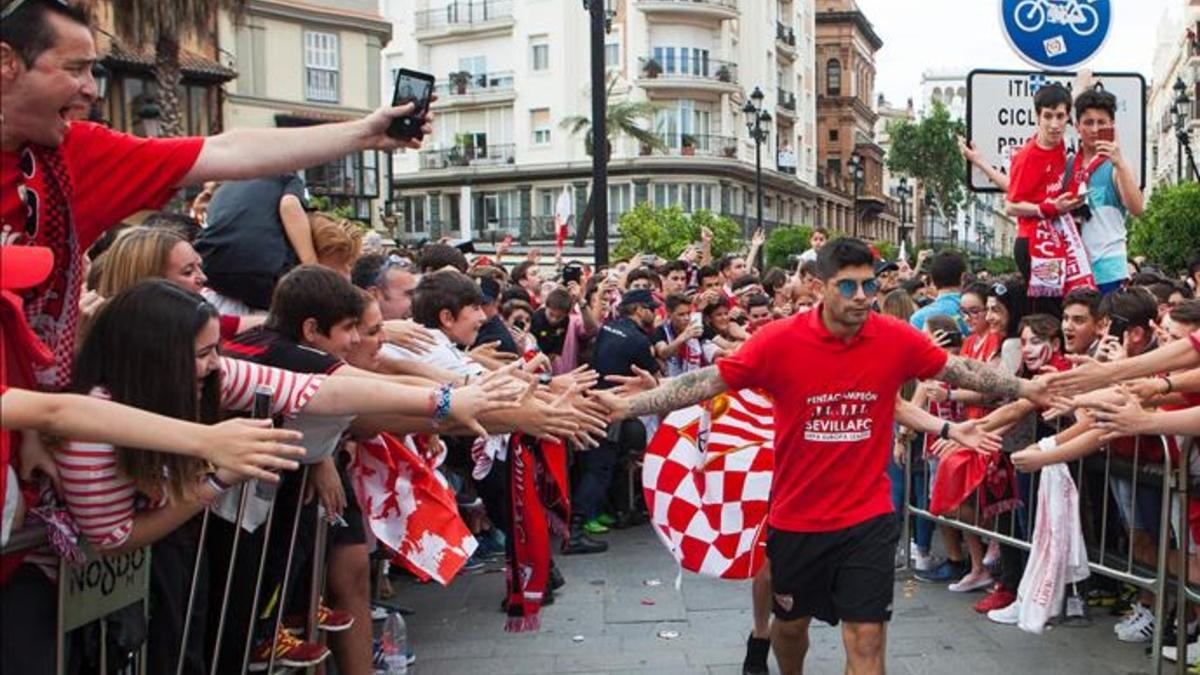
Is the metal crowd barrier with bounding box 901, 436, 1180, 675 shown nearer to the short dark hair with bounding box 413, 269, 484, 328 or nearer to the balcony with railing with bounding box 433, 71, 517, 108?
the short dark hair with bounding box 413, 269, 484, 328

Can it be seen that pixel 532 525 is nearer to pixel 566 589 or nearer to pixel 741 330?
pixel 566 589

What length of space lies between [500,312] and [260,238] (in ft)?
13.3

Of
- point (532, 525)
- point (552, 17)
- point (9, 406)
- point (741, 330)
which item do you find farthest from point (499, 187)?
point (9, 406)

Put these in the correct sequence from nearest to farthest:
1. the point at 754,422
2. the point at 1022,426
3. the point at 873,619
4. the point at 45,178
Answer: the point at 45,178
the point at 873,619
the point at 754,422
the point at 1022,426

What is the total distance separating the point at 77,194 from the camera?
3.24m

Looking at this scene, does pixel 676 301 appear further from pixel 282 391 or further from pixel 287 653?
pixel 282 391

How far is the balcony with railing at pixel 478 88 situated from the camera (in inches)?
2265

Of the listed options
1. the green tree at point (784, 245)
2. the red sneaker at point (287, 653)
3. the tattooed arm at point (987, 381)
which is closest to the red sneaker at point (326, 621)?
the red sneaker at point (287, 653)

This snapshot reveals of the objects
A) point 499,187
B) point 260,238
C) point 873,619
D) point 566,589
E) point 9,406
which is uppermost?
point 499,187

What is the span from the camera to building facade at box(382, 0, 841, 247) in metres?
56.2

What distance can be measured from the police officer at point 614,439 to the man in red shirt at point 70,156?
5.77 meters

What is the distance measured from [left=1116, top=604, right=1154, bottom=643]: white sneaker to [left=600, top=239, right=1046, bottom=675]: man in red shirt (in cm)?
233

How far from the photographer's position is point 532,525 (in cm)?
691

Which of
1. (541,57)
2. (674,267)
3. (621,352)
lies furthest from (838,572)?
(541,57)
